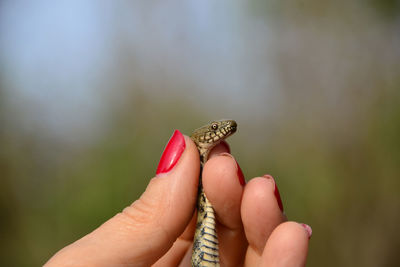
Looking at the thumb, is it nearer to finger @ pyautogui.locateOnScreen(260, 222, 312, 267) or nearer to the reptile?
the reptile

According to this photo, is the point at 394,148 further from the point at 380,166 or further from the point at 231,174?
the point at 231,174

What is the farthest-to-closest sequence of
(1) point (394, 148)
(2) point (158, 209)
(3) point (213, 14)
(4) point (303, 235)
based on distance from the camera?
(3) point (213, 14) < (1) point (394, 148) < (2) point (158, 209) < (4) point (303, 235)

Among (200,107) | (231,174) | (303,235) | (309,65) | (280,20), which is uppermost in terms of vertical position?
(280,20)

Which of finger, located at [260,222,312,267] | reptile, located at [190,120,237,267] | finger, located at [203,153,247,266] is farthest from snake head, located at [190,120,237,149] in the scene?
finger, located at [260,222,312,267]

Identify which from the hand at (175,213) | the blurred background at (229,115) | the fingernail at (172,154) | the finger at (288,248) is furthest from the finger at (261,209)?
the blurred background at (229,115)

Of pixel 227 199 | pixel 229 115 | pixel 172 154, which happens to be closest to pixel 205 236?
pixel 227 199

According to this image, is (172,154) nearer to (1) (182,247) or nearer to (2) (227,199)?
(2) (227,199)

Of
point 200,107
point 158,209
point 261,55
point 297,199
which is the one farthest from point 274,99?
point 158,209

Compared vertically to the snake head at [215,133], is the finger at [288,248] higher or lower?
lower

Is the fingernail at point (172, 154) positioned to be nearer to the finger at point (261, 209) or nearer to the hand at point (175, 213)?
the hand at point (175, 213)
